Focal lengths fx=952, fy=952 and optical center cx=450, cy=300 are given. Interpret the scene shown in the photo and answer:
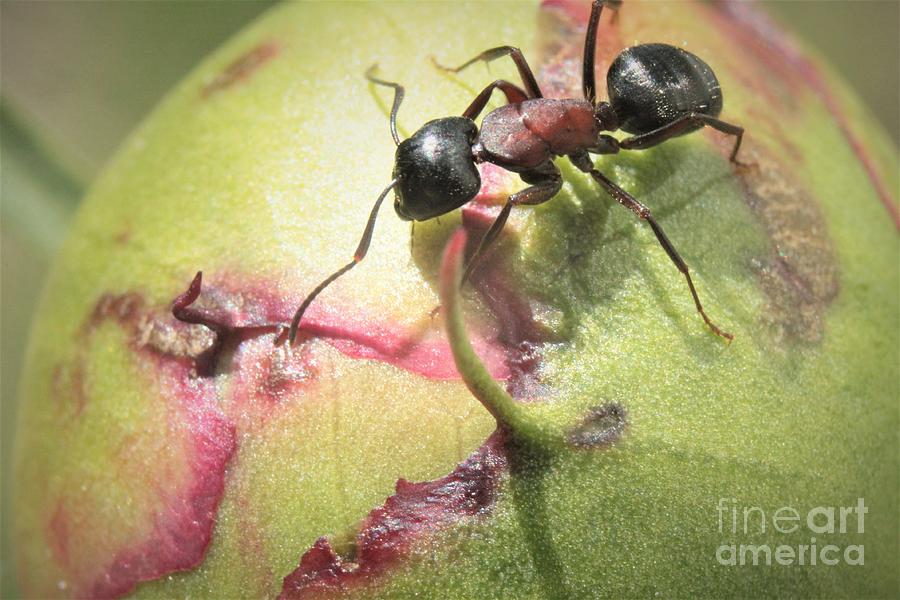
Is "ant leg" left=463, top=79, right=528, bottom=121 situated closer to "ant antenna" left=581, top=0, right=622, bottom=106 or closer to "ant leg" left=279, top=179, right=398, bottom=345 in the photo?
"ant antenna" left=581, top=0, right=622, bottom=106

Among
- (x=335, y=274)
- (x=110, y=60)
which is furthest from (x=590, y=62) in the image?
(x=110, y=60)

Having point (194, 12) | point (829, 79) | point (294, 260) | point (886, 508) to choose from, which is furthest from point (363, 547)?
point (194, 12)

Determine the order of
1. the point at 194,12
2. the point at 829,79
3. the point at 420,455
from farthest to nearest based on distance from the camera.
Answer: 1. the point at 194,12
2. the point at 829,79
3. the point at 420,455

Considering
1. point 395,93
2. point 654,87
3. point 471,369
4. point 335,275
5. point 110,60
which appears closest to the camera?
point 471,369

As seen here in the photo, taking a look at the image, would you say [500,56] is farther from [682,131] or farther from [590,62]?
[682,131]

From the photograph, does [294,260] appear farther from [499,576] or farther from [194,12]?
[194,12]

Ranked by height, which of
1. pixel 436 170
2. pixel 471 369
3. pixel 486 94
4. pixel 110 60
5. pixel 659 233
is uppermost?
pixel 110 60

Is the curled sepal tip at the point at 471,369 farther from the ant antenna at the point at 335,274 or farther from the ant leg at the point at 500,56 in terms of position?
the ant leg at the point at 500,56
